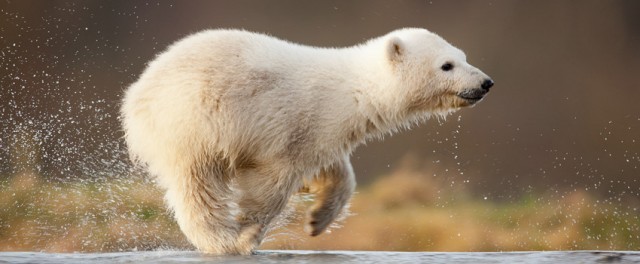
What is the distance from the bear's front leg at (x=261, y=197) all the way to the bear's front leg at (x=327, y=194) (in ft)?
1.54

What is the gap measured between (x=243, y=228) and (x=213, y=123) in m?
0.65

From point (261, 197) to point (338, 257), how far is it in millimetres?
566

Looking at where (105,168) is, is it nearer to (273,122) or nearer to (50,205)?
(273,122)

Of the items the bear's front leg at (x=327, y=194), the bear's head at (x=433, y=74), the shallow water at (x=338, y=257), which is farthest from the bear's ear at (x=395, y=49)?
the shallow water at (x=338, y=257)

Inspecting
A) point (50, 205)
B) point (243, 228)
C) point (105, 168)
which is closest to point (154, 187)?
point (105, 168)

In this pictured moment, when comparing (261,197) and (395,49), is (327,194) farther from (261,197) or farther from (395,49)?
(395,49)

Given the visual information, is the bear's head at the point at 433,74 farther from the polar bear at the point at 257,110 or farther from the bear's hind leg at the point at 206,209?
the bear's hind leg at the point at 206,209

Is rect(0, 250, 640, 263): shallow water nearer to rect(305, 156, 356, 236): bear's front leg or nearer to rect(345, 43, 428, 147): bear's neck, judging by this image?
rect(305, 156, 356, 236): bear's front leg

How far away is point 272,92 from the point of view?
6.31 meters

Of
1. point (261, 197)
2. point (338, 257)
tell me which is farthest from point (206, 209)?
point (338, 257)

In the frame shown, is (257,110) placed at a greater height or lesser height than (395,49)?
lesser

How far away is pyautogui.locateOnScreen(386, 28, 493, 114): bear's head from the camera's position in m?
6.47

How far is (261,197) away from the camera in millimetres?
6355

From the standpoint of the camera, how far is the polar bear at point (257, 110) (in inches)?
248
